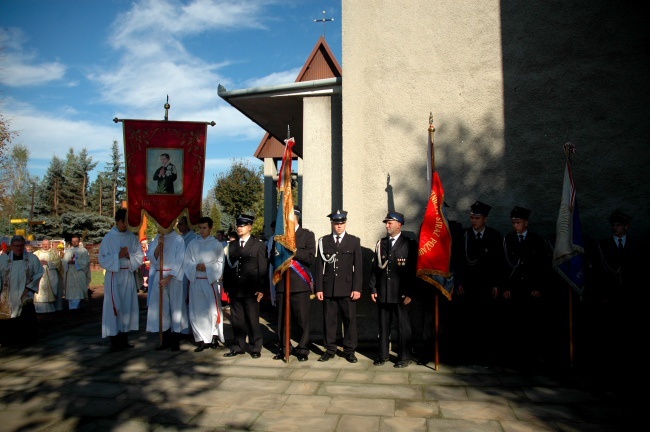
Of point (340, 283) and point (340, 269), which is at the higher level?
point (340, 269)

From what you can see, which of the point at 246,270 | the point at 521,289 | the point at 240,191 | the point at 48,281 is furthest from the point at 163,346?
the point at 240,191

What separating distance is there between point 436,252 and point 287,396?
263 centimetres

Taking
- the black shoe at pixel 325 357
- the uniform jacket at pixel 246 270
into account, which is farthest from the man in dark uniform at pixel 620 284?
→ the uniform jacket at pixel 246 270

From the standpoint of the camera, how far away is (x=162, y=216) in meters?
7.58

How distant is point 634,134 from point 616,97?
59 cm

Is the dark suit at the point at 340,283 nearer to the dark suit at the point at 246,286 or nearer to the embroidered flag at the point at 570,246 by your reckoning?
the dark suit at the point at 246,286

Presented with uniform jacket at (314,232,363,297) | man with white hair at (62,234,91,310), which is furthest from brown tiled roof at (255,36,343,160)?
uniform jacket at (314,232,363,297)

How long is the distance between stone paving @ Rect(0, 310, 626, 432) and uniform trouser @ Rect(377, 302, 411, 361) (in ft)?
0.66

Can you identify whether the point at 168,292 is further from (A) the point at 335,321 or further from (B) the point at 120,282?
(A) the point at 335,321

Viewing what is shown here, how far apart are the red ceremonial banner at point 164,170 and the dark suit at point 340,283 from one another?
96.8 inches

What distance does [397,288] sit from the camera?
6.38m

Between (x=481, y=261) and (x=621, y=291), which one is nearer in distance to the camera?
(x=621, y=291)

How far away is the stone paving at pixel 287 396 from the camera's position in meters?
4.33

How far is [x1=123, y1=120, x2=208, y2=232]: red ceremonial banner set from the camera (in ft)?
24.9
